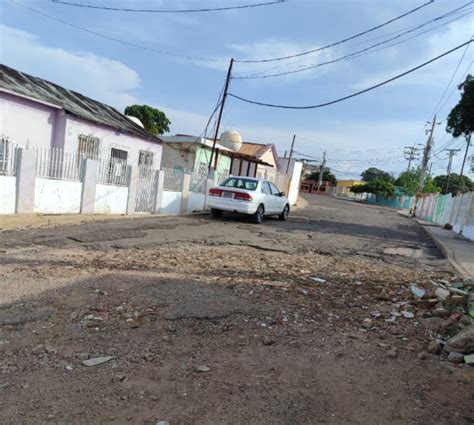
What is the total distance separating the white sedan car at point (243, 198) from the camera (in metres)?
13.3

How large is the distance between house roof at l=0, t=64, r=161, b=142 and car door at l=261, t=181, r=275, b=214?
6.18 meters

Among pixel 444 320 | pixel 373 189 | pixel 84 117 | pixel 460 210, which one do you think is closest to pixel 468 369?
pixel 444 320

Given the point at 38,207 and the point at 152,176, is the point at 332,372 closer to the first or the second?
the point at 38,207

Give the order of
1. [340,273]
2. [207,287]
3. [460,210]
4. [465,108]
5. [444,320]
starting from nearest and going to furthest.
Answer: [444,320]
[207,287]
[340,273]
[465,108]
[460,210]

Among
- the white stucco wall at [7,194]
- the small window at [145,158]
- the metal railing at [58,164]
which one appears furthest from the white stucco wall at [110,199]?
the small window at [145,158]

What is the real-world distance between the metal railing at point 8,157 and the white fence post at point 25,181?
10cm

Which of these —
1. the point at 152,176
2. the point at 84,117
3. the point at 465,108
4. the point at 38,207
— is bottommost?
the point at 38,207

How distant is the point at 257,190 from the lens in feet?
45.3

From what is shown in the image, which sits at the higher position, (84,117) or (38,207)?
(84,117)

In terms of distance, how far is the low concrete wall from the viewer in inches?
571

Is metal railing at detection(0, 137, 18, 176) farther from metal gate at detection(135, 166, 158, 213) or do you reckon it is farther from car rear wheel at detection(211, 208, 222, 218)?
car rear wheel at detection(211, 208, 222, 218)

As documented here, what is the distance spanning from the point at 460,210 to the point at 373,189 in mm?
52586

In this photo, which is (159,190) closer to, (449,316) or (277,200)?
(277,200)

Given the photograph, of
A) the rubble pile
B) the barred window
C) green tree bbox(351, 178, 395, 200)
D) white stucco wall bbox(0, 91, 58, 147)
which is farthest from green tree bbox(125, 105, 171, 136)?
green tree bbox(351, 178, 395, 200)
